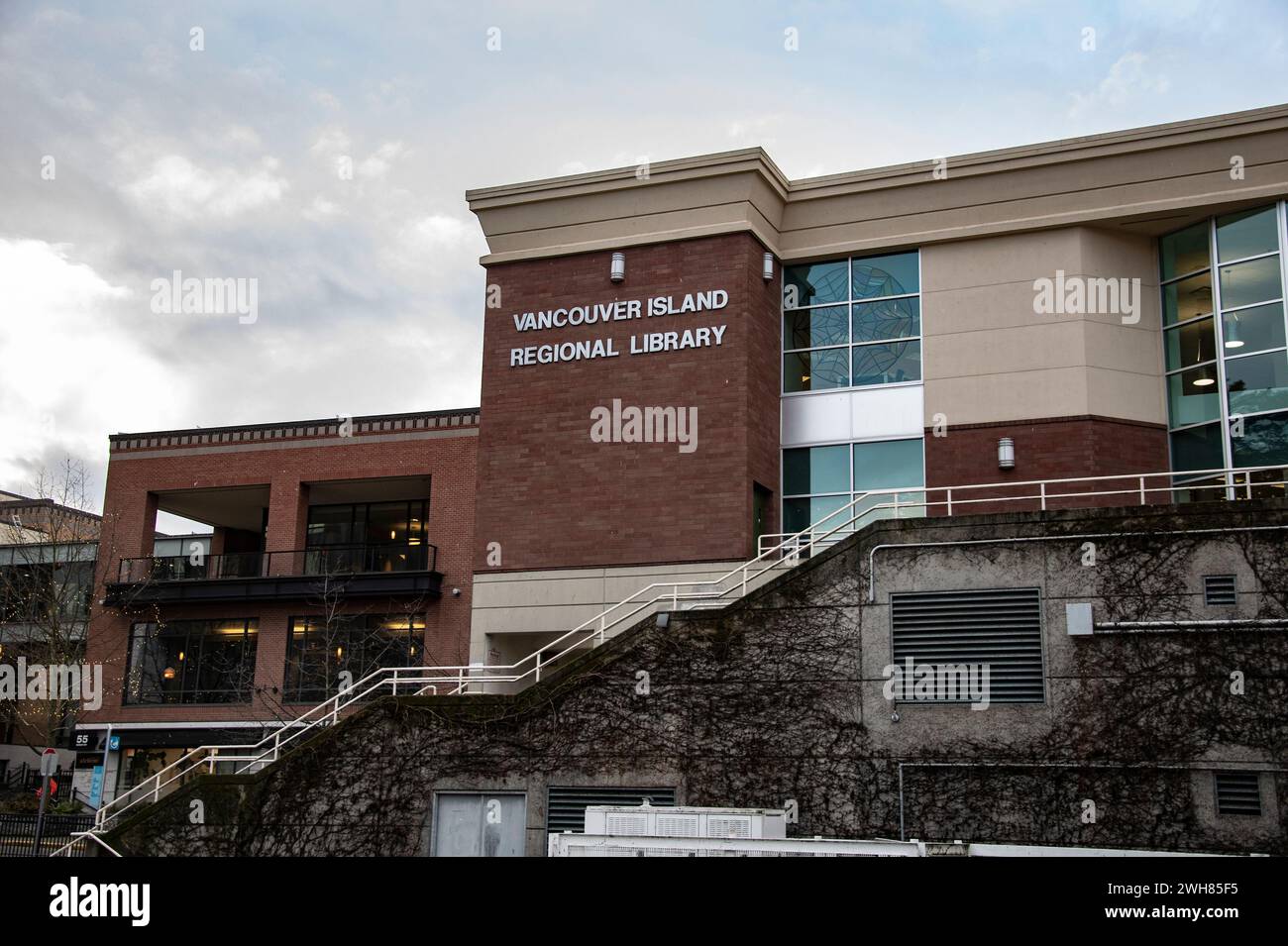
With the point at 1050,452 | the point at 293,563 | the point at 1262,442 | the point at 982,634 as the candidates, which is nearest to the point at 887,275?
the point at 1050,452

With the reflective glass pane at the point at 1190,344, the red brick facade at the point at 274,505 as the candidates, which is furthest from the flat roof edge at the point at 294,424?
the reflective glass pane at the point at 1190,344

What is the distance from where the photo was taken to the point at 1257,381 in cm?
2498

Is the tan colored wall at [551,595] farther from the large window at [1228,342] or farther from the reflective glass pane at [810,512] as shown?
the large window at [1228,342]

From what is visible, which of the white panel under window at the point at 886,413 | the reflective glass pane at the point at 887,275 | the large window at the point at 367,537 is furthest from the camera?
the large window at the point at 367,537

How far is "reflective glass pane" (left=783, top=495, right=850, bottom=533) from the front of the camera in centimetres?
2766

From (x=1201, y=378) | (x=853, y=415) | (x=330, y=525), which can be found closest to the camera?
(x=1201, y=378)

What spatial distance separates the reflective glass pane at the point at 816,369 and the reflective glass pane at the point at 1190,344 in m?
6.99

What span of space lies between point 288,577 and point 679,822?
22660mm

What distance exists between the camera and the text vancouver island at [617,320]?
27797 millimetres

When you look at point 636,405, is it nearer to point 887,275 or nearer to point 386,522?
point 887,275

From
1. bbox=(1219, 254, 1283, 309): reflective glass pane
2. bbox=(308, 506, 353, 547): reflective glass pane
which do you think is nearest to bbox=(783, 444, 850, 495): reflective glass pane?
bbox=(1219, 254, 1283, 309): reflective glass pane

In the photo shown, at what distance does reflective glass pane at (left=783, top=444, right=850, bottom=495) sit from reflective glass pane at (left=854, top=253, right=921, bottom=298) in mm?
3812

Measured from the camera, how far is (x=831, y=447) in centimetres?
2809

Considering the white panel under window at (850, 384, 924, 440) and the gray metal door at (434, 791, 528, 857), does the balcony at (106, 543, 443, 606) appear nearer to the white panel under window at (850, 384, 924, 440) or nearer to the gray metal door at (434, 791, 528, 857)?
the white panel under window at (850, 384, 924, 440)
